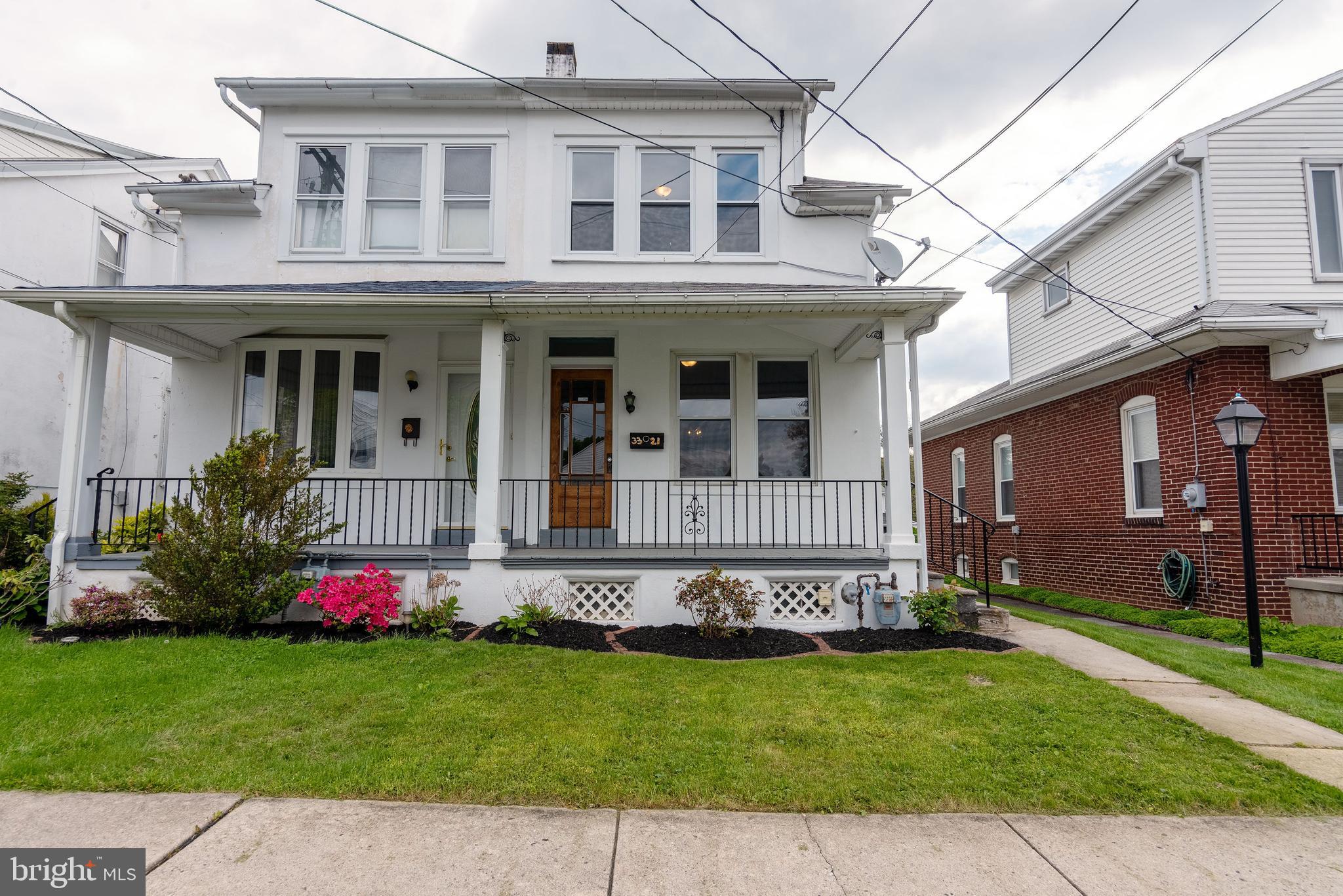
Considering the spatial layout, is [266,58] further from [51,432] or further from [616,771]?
[616,771]

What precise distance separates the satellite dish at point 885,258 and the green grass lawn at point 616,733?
14.2 ft

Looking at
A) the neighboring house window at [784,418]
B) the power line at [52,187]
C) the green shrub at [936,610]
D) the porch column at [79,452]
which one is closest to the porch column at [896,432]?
the green shrub at [936,610]

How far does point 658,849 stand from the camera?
276cm

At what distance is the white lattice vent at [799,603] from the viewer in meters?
6.62

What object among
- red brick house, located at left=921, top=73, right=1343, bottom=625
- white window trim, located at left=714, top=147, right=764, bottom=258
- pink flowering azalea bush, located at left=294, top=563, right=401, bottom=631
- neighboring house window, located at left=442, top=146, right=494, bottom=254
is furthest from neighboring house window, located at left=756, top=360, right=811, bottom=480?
pink flowering azalea bush, located at left=294, top=563, right=401, bottom=631

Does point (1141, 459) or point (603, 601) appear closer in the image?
point (603, 601)

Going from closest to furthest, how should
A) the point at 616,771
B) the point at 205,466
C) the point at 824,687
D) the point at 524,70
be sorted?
1. the point at 616,771
2. the point at 824,687
3. the point at 205,466
4. the point at 524,70

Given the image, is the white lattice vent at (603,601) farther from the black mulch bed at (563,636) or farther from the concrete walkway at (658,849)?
the concrete walkway at (658,849)

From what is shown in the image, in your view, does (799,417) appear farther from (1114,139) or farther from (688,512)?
(1114,139)

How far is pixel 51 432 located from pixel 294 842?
11.4 metres

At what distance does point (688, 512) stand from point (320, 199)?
615 centimetres

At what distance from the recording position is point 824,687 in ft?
15.6

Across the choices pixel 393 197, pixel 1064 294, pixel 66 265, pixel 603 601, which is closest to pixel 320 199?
pixel 393 197

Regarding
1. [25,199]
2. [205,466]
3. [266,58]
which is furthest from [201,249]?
[25,199]
